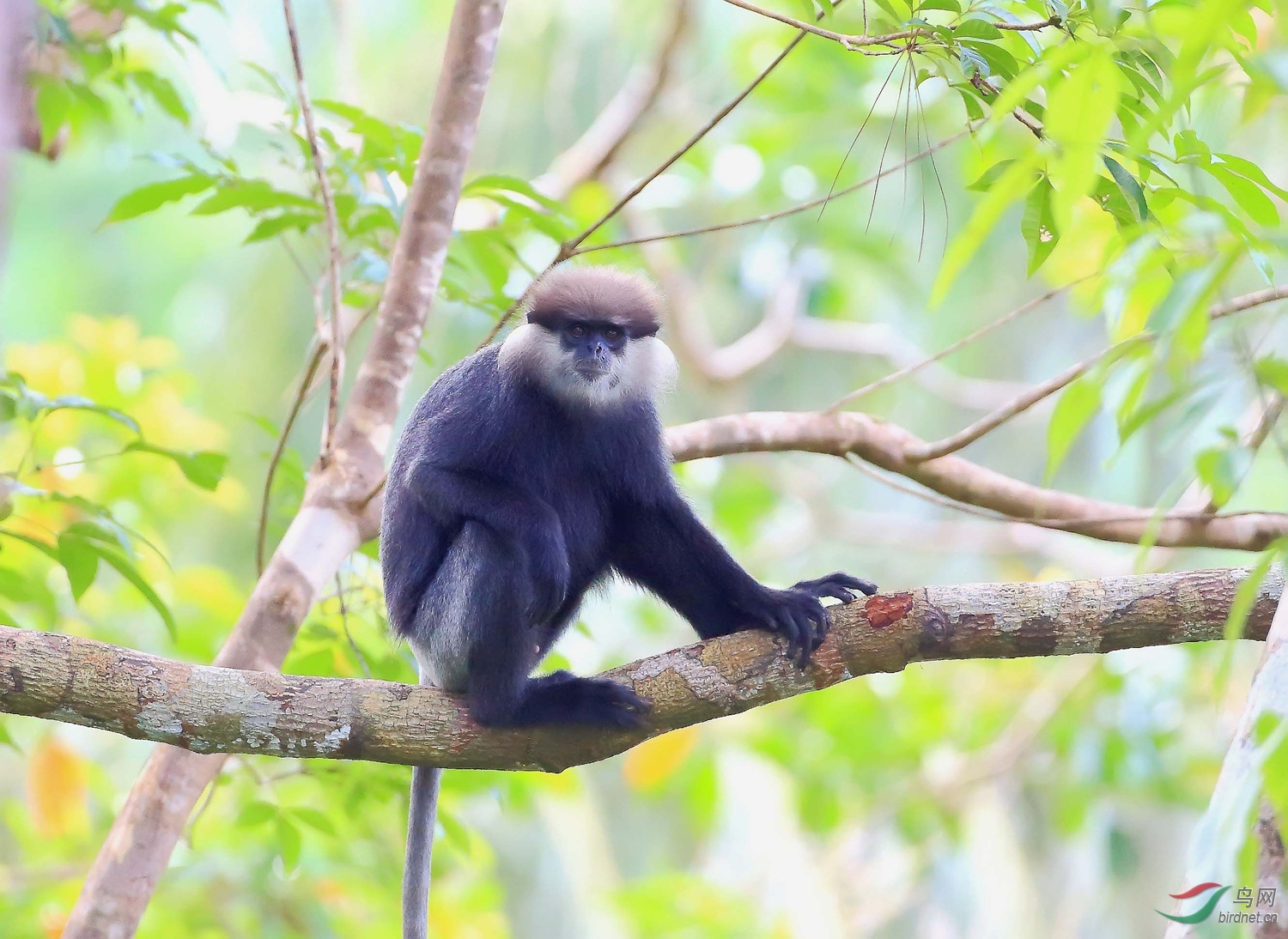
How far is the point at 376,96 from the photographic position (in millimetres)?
11125

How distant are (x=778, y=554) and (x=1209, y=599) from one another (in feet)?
22.2

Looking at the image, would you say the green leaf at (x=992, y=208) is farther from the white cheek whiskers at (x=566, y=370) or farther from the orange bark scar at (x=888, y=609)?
the white cheek whiskers at (x=566, y=370)

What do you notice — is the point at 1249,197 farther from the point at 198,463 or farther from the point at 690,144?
the point at 198,463

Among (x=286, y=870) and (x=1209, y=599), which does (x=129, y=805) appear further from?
(x=1209, y=599)

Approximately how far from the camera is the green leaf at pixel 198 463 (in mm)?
2918

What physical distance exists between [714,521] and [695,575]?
5317mm

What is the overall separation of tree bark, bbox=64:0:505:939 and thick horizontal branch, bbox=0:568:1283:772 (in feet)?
2.19

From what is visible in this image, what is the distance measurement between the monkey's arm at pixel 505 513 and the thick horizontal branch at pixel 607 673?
0.43 meters

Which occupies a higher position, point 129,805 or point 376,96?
point 376,96

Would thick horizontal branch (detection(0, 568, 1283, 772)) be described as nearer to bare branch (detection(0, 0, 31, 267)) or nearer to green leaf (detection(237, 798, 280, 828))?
green leaf (detection(237, 798, 280, 828))

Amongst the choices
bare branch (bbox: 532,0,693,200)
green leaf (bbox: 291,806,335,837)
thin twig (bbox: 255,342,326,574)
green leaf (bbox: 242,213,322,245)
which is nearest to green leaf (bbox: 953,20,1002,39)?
green leaf (bbox: 242,213,322,245)

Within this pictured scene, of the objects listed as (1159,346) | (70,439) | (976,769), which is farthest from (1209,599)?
(976,769)

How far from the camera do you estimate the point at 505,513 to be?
3.05 m

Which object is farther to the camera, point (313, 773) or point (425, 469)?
point (313, 773)
